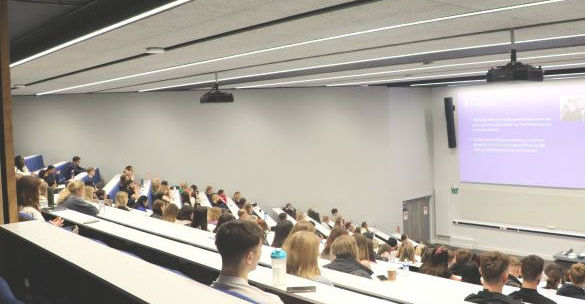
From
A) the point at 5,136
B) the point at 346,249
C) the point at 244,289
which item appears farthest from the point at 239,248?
the point at 5,136

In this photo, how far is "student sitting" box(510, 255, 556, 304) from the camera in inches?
162

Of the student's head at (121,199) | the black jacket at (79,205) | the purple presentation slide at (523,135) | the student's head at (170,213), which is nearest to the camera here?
the black jacket at (79,205)

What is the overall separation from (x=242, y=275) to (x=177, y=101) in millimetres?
11623

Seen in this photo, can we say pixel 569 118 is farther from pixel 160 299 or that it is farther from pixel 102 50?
pixel 160 299

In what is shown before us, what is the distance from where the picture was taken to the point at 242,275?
2.37 meters

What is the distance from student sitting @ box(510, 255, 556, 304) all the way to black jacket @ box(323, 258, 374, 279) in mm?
1188

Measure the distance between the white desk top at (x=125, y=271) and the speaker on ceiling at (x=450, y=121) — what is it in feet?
46.8

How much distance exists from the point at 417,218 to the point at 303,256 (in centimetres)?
1376

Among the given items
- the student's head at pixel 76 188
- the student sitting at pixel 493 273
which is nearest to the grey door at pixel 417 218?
the student's head at pixel 76 188

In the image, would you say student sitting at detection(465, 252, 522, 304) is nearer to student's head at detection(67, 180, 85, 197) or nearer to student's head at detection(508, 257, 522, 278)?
student's head at detection(508, 257, 522, 278)

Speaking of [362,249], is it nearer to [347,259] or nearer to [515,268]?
[347,259]

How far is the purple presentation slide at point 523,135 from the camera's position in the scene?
14.3 meters

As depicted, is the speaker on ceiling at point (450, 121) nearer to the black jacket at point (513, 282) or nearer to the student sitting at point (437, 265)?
the black jacket at point (513, 282)

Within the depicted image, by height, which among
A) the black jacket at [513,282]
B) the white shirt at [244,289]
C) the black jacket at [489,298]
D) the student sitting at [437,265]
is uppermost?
the white shirt at [244,289]
